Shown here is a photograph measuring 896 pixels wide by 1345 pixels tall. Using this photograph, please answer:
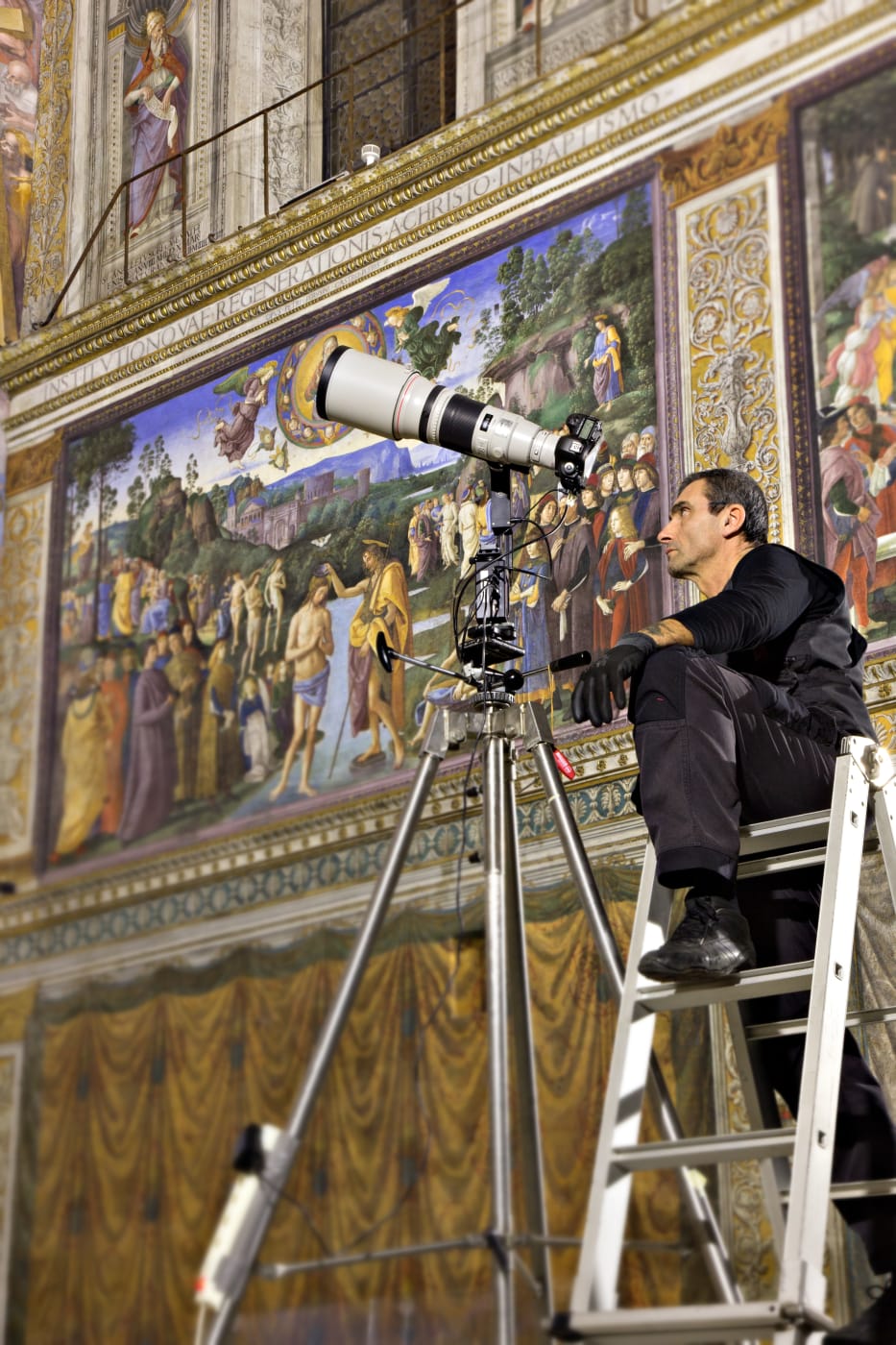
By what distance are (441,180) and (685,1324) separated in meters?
4.21

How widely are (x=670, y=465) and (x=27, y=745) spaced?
2.74m

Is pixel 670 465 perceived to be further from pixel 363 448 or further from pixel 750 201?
pixel 363 448

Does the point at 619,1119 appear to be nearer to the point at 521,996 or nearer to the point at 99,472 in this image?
the point at 521,996

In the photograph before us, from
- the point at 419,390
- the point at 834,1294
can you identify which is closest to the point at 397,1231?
the point at 834,1294

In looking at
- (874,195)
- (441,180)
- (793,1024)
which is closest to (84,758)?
(441,180)

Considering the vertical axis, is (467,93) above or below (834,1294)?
above

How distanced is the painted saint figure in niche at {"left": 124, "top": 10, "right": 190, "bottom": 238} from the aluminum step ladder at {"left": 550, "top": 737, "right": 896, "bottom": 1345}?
165 inches

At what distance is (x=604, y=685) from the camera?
347 centimetres

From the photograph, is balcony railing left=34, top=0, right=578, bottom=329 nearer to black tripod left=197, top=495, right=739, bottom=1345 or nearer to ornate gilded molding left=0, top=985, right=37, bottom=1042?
ornate gilded molding left=0, top=985, right=37, bottom=1042

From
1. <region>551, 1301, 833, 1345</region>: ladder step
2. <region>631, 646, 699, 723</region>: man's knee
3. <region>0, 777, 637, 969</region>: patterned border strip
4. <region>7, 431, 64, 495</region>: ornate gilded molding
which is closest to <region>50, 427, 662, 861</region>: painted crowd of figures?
<region>0, 777, 637, 969</region>: patterned border strip

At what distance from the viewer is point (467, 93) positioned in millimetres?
6293

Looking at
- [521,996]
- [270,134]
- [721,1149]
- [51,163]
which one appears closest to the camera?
[721,1149]

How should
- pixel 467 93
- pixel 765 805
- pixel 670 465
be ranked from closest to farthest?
1. pixel 765 805
2. pixel 670 465
3. pixel 467 93

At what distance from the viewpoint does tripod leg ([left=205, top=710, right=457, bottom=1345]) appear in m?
3.40
